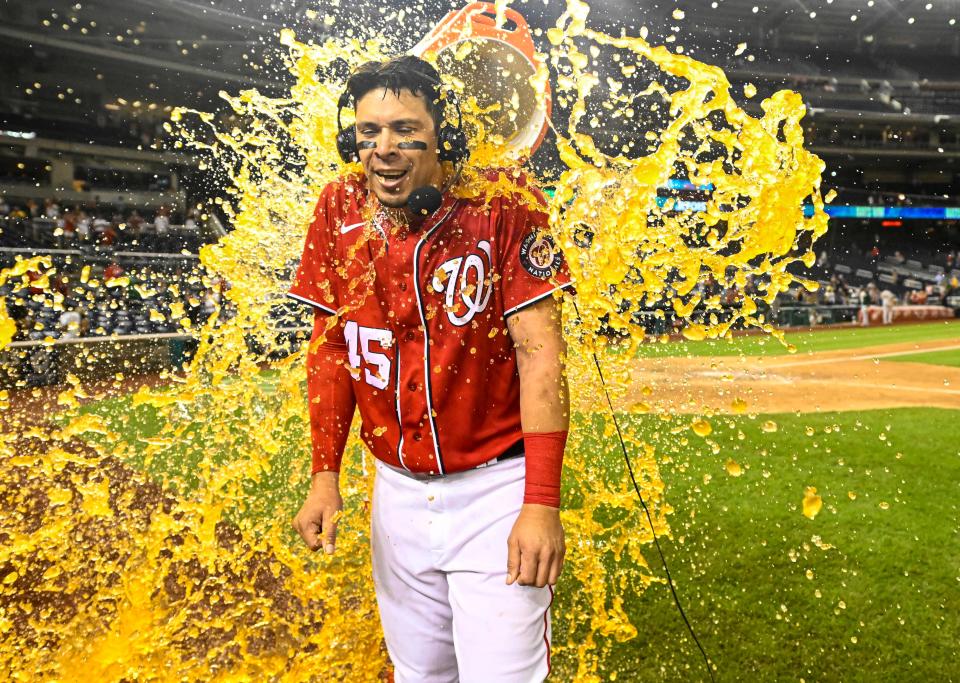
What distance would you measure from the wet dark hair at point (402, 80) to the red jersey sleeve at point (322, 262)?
9.8 inches

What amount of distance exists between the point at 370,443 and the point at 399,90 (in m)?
0.79

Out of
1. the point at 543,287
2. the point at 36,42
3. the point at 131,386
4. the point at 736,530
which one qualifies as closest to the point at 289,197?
the point at 543,287

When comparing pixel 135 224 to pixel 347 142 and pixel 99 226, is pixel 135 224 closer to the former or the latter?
pixel 99 226

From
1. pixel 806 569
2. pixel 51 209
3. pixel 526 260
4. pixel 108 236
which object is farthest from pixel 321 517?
pixel 51 209

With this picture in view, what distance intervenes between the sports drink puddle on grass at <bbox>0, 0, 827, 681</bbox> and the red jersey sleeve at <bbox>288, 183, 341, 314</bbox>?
321 mm

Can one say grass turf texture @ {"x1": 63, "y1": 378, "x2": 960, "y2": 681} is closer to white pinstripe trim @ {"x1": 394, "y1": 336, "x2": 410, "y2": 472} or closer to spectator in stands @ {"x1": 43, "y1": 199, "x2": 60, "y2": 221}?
white pinstripe trim @ {"x1": 394, "y1": 336, "x2": 410, "y2": 472}

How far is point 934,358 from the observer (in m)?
11.6

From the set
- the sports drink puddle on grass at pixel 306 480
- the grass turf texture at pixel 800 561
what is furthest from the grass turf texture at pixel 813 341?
the sports drink puddle on grass at pixel 306 480

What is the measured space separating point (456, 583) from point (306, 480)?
3.17 meters

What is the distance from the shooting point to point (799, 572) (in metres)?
2.98

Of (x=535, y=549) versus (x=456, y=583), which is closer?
(x=535, y=549)

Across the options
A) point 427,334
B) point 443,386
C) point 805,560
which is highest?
point 427,334

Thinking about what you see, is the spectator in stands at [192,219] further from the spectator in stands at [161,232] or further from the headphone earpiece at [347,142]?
the headphone earpiece at [347,142]

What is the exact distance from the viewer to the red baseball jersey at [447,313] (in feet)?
4.48
